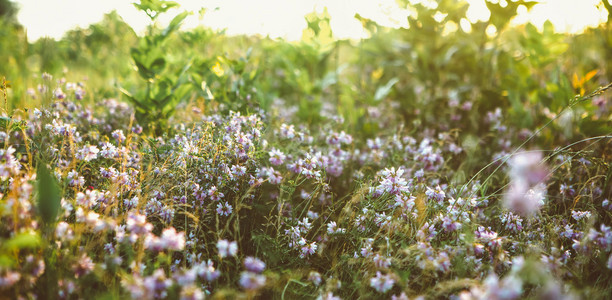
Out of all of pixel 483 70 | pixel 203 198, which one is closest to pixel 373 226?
pixel 203 198

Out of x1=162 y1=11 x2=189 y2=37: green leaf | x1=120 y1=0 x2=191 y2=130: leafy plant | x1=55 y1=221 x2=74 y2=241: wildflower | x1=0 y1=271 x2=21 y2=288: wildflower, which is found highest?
x1=162 y1=11 x2=189 y2=37: green leaf

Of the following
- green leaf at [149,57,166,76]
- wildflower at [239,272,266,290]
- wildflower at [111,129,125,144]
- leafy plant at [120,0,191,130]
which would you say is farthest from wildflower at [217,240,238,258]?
green leaf at [149,57,166,76]

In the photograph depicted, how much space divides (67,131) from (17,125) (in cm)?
25

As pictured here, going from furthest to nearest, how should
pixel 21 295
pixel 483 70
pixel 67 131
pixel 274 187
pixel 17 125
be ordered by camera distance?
pixel 483 70
pixel 274 187
pixel 67 131
pixel 17 125
pixel 21 295

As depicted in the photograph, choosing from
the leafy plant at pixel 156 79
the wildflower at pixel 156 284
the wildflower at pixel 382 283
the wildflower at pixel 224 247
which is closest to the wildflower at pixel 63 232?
the wildflower at pixel 156 284

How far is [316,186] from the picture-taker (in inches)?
101

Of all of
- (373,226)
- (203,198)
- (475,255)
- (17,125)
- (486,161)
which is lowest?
(475,255)

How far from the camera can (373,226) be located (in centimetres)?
214

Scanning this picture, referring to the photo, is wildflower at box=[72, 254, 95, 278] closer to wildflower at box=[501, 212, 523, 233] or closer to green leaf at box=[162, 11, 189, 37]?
green leaf at box=[162, 11, 189, 37]

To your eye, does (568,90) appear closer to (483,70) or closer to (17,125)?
(483,70)

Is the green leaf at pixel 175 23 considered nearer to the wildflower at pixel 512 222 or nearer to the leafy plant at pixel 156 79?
the leafy plant at pixel 156 79

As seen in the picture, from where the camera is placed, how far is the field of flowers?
1.54m

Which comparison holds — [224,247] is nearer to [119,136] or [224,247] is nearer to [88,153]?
[88,153]

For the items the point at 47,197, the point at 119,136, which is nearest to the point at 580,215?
the point at 47,197
